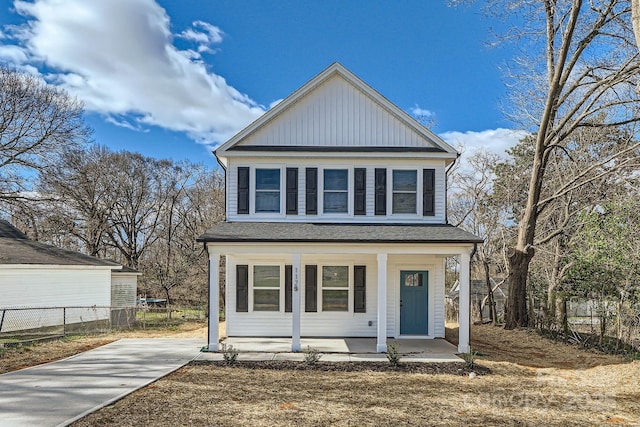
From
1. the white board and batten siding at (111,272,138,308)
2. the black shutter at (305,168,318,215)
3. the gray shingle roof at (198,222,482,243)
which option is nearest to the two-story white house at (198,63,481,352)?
the black shutter at (305,168,318,215)

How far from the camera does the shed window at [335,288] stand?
14094 mm

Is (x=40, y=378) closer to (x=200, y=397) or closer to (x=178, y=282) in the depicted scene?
(x=200, y=397)

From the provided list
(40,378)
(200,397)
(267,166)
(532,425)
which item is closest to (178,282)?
(267,166)

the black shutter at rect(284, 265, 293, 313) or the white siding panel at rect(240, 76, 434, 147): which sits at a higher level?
the white siding panel at rect(240, 76, 434, 147)

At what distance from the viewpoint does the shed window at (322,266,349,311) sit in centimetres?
1409

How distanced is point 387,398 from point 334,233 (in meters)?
5.10

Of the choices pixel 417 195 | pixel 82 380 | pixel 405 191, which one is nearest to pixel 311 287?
pixel 405 191

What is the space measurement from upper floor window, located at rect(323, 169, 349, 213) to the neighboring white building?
29.7ft

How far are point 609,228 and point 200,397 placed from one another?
11.4 m

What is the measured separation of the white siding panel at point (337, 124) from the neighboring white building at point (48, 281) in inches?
355

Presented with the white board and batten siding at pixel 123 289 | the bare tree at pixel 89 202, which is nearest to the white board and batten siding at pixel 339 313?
the white board and batten siding at pixel 123 289

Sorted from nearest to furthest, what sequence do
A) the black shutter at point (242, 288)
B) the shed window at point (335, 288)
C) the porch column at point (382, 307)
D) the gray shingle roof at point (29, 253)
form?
the porch column at point (382, 307), the black shutter at point (242, 288), the shed window at point (335, 288), the gray shingle roof at point (29, 253)

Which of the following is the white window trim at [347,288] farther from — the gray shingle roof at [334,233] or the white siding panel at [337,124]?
the white siding panel at [337,124]

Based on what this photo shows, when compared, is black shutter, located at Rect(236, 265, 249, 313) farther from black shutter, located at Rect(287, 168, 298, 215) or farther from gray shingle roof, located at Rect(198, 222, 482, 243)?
black shutter, located at Rect(287, 168, 298, 215)
